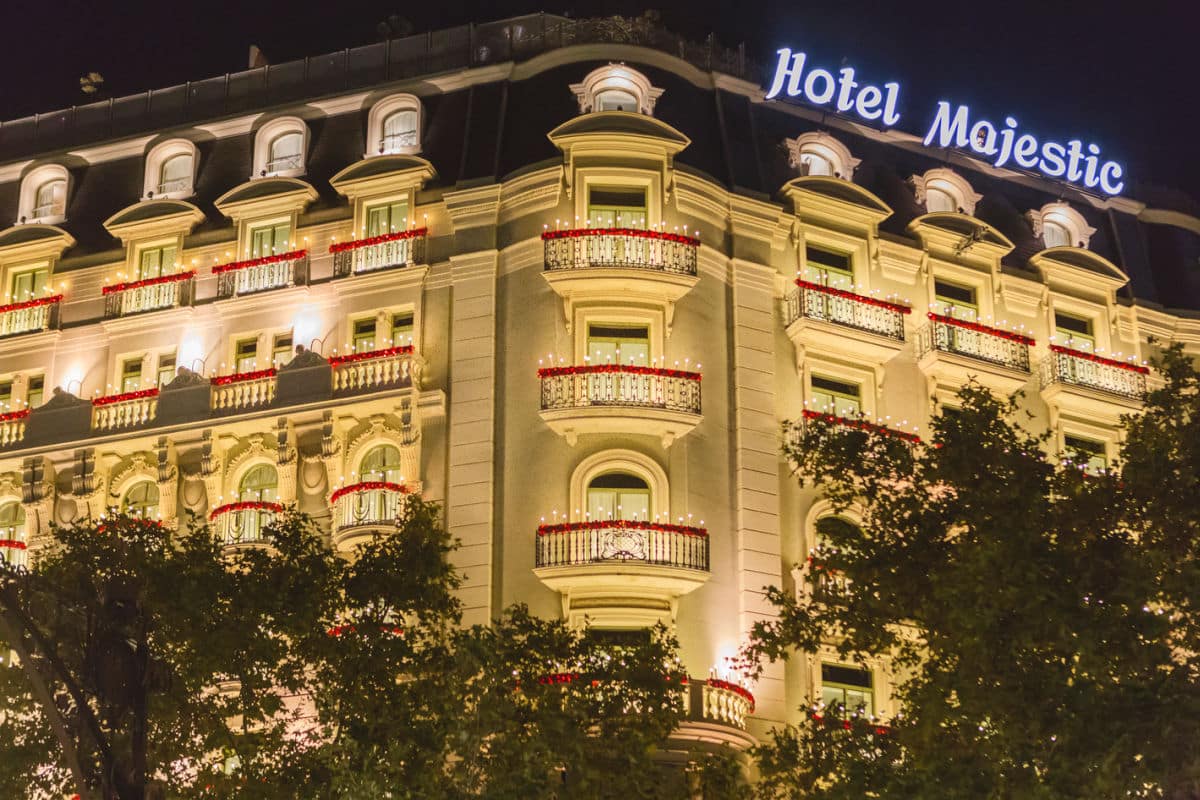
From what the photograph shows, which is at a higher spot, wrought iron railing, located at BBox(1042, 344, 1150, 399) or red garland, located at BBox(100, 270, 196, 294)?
red garland, located at BBox(100, 270, 196, 294)

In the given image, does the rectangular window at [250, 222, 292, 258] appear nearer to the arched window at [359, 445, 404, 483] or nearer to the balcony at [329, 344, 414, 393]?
the balcony at [329, 344, 414, 393]

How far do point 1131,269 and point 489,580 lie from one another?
72.5ft

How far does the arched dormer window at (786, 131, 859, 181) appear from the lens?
2046 inches

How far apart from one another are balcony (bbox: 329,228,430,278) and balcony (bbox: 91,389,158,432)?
5707 mm

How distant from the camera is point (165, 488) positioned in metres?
49.0

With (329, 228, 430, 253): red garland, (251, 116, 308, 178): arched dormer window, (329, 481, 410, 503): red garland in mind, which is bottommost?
(329, 481, 410, 503): red garland

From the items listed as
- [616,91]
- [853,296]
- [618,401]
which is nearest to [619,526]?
[618,401]

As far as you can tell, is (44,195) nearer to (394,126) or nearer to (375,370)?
(394,126)

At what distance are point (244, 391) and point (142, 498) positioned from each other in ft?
13.0

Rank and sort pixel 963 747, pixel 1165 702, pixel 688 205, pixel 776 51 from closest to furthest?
pixel 1165 702 → pixel 963 747 → pixel 688 205 → pixel 776 51

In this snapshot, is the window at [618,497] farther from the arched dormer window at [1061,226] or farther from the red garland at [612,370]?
the arched dormer window at [1061,226]

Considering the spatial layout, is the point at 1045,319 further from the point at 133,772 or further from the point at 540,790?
the point at 133,772

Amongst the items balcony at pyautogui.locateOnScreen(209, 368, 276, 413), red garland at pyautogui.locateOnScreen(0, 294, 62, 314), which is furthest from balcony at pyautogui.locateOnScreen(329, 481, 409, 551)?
red garland at pyautogui.locateOnScreen(0, 294, 62, 314)

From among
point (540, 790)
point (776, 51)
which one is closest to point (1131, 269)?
point (776, 51)
